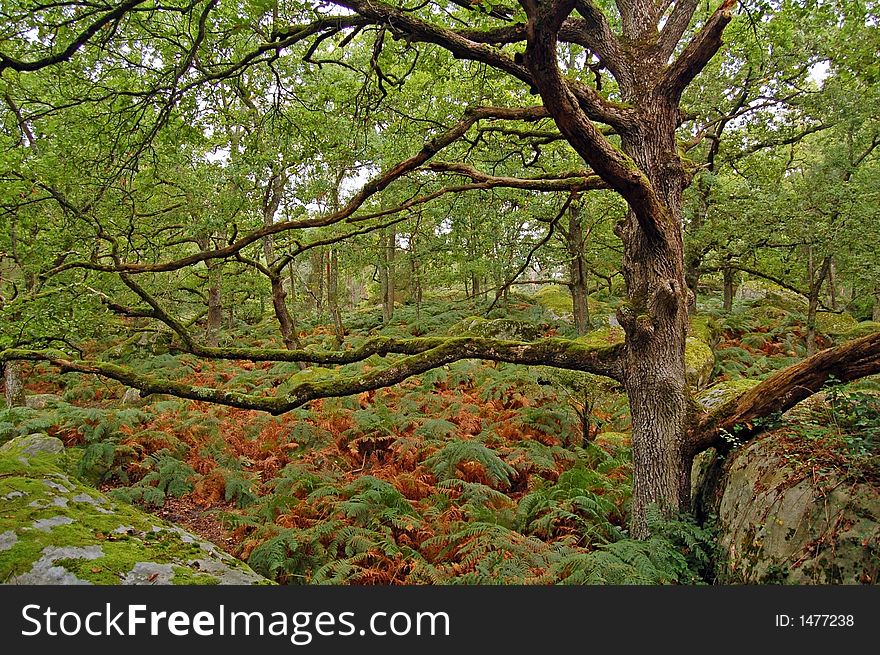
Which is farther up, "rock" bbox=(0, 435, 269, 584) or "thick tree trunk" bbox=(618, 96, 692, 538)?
"thick tree trunk" bbox=(618, 96, 692, 538)

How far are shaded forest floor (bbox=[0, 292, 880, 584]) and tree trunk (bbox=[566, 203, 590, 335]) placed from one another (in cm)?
383

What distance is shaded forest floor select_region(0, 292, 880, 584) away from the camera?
14.0 feet

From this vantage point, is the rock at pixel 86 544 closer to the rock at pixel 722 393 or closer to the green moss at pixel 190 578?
the green moss at pixel 190 578

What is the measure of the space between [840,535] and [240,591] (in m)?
4.32

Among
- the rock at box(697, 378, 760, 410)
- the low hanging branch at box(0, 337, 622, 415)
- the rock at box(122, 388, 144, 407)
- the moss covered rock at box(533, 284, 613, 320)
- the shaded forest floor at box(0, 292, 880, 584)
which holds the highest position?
the moss covered rock at box(533, 284, 613, 320)

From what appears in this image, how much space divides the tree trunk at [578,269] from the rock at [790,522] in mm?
9386

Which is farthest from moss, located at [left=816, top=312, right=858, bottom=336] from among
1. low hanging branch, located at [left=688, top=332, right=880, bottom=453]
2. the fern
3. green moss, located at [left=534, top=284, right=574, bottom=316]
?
the fern

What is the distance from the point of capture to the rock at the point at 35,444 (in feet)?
23.6

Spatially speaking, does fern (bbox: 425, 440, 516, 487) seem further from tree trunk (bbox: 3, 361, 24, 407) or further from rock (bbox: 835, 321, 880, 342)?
rock (bbox: 835, 321, 880, 342)

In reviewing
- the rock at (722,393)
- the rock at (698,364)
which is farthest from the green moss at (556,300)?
the rock at (722,393)

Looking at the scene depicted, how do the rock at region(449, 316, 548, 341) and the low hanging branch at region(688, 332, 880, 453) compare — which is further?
the rock at region(449, 316, 548, 341)

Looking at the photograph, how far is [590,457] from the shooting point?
7.70m

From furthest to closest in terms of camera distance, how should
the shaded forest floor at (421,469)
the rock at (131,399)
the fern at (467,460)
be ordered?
the rock at (131,399), the fern at (467,460), the shaded forest floor at (421,469)

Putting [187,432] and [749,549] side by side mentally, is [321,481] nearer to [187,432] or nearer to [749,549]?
[187,432]
